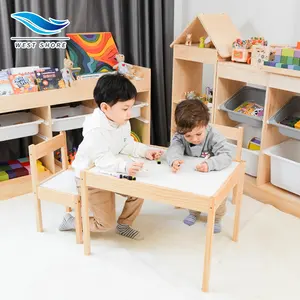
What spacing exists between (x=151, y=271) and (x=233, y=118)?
1314 millimetres

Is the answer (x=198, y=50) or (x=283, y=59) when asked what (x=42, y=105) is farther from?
(x=283, y=59)

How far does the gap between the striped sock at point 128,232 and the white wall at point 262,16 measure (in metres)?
1.60

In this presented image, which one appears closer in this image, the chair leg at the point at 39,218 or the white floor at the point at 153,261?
the white floor at the point at 153,261

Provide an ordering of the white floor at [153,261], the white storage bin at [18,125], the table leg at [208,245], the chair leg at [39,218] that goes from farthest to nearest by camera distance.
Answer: the white storage bin at [18,125]
the chair leg at [39,218]
the white floor at [153,261]
the table leg at [208,245]

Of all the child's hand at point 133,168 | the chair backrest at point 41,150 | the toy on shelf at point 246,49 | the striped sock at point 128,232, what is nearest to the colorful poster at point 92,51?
the chair backrest at point 41,150

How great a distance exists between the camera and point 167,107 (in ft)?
12.3

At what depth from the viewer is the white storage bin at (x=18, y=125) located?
8.81 ft

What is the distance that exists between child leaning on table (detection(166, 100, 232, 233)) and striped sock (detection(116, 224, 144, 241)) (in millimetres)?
519

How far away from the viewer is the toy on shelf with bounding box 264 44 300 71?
92.9 inches

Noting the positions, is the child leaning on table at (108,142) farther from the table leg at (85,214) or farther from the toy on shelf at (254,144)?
the toy on shelf at (254,144)

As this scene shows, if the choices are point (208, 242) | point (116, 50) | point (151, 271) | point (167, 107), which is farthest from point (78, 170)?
point (167, 107)

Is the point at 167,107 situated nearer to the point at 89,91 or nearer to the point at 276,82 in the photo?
the point at 89,91

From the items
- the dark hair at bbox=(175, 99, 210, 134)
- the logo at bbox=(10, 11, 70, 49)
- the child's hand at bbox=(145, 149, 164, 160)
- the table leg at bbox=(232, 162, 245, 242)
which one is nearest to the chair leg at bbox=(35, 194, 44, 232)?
the child's hand at bbox=(145, 149, 164, 160)

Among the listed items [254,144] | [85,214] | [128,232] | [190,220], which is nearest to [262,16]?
[254,144]
